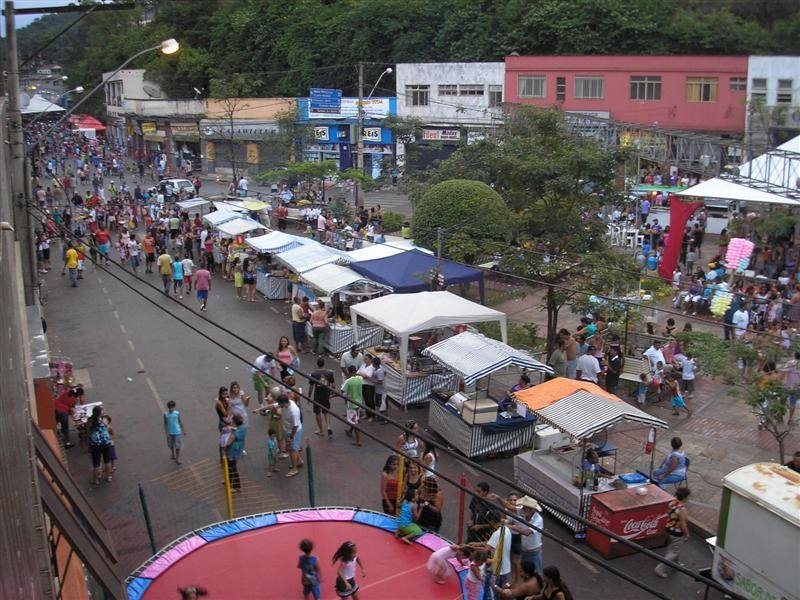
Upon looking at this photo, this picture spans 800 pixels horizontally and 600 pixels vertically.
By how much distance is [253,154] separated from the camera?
57.2 metres

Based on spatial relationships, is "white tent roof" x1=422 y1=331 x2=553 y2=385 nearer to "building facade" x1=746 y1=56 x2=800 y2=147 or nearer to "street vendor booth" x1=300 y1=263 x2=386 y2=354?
"street vendor booth" x1=300 y1=263 x2=386 y2=354

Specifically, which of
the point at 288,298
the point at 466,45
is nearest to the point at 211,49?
the point at 466,45

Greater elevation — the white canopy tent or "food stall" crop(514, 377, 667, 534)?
the white canopy tent

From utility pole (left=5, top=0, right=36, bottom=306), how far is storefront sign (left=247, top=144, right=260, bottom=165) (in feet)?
141

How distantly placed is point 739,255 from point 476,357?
40.1 ft

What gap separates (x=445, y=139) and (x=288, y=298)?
29.6 metres

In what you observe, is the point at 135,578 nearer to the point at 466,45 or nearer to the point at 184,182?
the point at 184,182

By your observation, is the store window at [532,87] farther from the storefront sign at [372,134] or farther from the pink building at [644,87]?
the storefront sign at [372,134]

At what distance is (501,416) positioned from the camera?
45.0ft

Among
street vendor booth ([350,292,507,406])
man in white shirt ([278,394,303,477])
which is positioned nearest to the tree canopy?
street vendor booth ([350,292,507,406])

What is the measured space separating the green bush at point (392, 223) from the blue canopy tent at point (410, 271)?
13.4m

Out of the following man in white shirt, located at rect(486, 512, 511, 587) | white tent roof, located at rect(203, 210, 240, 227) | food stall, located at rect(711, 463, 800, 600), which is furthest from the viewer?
white tent roof, located at rect(203, 210, 240, 227)

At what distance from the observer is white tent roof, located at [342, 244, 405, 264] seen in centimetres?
2139

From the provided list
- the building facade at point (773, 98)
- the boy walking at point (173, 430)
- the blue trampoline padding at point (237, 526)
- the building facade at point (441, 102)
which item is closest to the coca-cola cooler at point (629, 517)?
the blue trampoline padding at point (237, 526)
